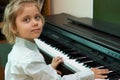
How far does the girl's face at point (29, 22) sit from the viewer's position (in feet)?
4.30

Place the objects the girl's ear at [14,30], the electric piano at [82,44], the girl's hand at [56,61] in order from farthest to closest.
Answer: the girl's hand at [56,61] → the electric piano at [82,44] → the girl's ear at [14,30]

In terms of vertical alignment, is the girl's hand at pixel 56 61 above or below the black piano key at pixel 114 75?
below

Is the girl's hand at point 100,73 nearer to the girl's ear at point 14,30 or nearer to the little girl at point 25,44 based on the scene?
the little girl at point 25,44

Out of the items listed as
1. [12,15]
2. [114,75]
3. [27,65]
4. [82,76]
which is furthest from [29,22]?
[114,75]

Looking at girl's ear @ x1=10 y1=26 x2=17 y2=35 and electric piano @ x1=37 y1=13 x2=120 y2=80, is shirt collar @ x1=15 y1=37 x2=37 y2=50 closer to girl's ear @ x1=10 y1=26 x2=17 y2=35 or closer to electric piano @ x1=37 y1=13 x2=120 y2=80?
girl's ear @ x1=10 y1=26 x2=17 y2=35

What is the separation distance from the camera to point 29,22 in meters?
1.31

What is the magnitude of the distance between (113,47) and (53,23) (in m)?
0.92

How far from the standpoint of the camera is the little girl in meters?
1.27

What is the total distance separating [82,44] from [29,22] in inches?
24.9

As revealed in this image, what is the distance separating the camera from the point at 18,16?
4.39 ft

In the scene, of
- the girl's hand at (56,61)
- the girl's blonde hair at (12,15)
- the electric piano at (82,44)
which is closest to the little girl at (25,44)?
the girl's blonde hair at (12,15)

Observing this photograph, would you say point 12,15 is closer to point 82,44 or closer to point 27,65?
point 27,65

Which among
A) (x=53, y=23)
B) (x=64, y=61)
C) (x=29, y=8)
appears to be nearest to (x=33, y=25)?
(x=29, y=8)

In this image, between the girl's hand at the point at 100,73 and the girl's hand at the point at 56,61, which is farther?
the girl's hand at the point at 56,61
